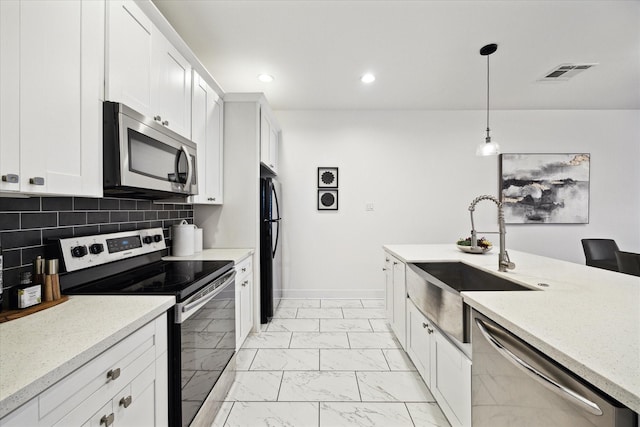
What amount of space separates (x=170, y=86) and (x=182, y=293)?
135cm

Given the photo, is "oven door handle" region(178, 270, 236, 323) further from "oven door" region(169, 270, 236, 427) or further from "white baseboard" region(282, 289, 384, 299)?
"white baseboard" region(282, 289, 384, 299)

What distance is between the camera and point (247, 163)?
2.74 m

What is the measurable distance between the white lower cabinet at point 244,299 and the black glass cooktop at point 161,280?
357 millimetres

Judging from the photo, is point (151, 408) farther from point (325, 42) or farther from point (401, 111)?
point (401, 111)

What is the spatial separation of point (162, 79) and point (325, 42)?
1.39 m

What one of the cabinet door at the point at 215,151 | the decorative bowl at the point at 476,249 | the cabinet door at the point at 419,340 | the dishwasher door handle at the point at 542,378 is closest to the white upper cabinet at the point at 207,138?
the cabinet door at the point at 215,151

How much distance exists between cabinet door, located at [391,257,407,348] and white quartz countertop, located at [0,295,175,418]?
5.67 ft

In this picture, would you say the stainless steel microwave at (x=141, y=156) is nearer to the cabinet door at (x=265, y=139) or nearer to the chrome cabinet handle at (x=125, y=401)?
the chrome cabinet handle at (x=125, y=401)

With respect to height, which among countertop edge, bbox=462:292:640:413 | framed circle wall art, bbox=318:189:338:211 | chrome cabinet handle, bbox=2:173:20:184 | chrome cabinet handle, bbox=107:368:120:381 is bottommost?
chrome cabinet handle, bbox=107:368:120:381

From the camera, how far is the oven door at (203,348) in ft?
4.00

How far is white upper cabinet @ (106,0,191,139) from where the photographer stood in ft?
4.26

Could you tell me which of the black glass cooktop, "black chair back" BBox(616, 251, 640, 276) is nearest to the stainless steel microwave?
the black glass cooktop

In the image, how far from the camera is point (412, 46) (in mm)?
2457

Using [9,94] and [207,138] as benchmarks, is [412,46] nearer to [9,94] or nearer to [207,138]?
[207,138]
